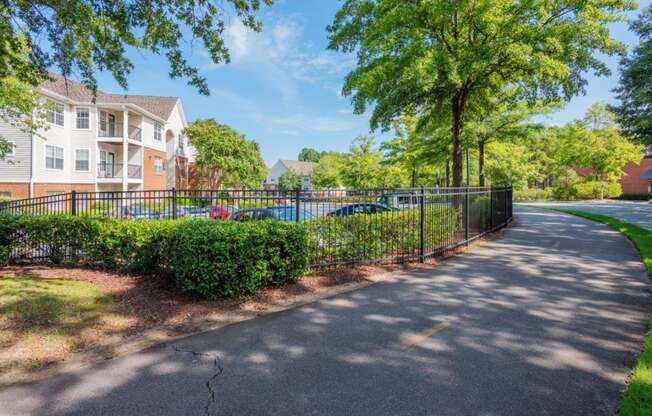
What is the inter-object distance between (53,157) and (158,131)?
32.2 ft

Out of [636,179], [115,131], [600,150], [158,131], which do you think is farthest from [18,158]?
[636,179]

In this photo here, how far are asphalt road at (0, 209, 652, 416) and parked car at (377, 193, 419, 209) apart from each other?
8.28 ft

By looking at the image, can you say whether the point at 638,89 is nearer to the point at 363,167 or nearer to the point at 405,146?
the point at 405,146

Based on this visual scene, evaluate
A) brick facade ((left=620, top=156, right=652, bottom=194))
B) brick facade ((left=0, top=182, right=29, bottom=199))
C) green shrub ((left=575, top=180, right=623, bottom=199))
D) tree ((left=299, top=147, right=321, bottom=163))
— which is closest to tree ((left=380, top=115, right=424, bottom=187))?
brick facade ((left=0, top=182, right=29, bottom=199))

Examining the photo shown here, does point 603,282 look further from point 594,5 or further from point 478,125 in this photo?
point 478,125

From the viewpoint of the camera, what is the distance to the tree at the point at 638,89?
41.1ft

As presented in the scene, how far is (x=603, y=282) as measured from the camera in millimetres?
6793

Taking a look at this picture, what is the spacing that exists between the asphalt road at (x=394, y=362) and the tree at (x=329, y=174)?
33.9 m

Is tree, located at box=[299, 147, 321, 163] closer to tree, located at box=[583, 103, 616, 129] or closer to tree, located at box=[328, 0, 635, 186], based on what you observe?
tree, located at box=[583, 103, 616, 129]

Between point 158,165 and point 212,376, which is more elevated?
point 158,165

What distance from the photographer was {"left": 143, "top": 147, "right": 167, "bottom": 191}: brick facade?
3036cm

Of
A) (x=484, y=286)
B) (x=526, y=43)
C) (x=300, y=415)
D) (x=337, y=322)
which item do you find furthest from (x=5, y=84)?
(x=526, y=43)

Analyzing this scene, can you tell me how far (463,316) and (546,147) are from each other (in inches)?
2493

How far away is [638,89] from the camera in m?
12.9
